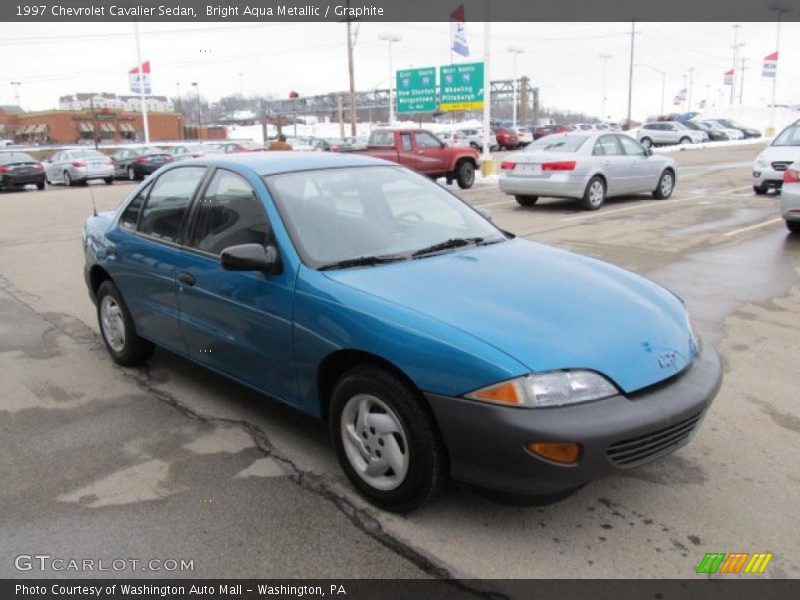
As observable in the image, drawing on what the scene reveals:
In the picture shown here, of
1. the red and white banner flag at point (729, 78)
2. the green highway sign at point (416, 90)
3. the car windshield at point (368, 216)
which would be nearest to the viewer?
the car windshield at point (368, 216)

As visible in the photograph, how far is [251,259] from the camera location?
3461mm

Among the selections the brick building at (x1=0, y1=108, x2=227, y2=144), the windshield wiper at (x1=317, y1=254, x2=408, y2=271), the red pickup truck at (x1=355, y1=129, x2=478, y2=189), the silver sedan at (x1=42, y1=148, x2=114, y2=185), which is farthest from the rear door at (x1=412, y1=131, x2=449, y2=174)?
the brick building at (x1=0, y1=108, x2=227, y2=144)

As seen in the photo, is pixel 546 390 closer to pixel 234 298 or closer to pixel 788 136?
pixel 234 298

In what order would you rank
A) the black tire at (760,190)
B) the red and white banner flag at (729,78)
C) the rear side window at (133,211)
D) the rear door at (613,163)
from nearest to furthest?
the rear side window at (133,211) < the rear door at (613,163) < the black tire at (760,190) < the red and white banner flag at (729,78)

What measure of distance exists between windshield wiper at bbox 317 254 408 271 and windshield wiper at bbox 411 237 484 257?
12 centimetres

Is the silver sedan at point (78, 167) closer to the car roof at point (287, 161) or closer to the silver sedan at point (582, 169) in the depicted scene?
the silver sedan at point (582, 169)

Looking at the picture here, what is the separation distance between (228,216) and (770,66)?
45.3m

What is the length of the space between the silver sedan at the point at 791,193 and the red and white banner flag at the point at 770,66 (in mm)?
37007

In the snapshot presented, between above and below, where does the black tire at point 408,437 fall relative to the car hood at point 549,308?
below

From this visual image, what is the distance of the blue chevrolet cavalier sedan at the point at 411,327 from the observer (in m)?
2.73

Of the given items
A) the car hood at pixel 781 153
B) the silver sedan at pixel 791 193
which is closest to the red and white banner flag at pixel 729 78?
the car hood at pixel 781 153

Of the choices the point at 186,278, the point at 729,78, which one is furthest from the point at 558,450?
the point at 729,78

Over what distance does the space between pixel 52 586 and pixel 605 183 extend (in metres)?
12.8

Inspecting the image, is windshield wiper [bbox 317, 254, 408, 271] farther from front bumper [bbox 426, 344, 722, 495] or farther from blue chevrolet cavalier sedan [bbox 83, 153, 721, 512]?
front bumper [bbox 426, 344, 722, 495]
